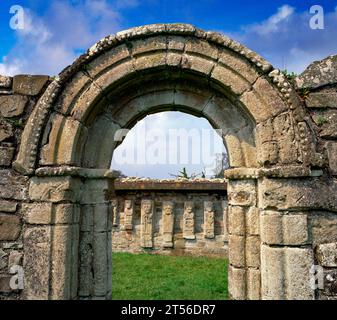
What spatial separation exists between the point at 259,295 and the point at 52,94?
2.89m

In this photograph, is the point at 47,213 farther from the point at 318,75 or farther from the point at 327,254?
the point at 318,75

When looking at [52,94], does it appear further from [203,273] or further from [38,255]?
[203,273]

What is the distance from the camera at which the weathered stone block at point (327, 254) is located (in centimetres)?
322

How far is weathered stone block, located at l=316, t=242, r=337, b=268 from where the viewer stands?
3.22 meters

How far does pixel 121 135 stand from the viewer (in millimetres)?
3896

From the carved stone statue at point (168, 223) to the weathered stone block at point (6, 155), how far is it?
25.5ft

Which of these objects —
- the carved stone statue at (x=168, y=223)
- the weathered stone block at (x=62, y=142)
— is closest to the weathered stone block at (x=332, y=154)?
the weathered stone block at (x=62, y=142)

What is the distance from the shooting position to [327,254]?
127 inches

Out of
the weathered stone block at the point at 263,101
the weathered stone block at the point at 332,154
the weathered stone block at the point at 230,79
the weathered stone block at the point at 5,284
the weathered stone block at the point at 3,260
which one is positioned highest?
the weathered stone block at the point at 230,79

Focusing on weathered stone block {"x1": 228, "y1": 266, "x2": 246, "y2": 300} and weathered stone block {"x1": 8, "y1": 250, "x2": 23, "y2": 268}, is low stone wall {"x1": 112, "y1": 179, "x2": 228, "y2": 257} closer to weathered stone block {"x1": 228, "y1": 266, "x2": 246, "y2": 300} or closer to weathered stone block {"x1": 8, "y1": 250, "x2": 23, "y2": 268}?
weathered stone block {"x1": 228, "y1": 266, "x2": 246, "y2": 300}

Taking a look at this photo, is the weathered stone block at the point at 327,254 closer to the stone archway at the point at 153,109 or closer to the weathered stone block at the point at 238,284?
the stone archway at the point at 153,109

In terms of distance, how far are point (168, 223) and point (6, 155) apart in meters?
7.91
